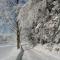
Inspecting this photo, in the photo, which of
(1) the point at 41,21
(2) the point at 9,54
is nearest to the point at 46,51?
(1) the point at 41,21

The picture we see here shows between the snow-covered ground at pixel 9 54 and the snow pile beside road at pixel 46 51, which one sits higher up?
the snow pile beside road at pixel 46 51

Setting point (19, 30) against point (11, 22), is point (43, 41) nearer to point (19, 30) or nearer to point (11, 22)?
point (19, 30)

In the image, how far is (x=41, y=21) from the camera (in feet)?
38.6

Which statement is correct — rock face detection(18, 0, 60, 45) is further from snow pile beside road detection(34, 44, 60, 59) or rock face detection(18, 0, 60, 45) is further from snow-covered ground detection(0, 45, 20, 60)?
snow-covered ground detection(0, 45, 20, 60)

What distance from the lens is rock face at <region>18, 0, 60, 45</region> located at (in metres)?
11.0

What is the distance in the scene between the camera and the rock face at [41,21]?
10997 millimetres

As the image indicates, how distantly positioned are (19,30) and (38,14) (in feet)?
11.5

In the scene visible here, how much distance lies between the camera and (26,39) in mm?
13945

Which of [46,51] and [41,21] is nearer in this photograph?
[46,51]

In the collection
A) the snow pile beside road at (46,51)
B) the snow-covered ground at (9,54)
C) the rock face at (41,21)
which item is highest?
the rock face at (41,21)

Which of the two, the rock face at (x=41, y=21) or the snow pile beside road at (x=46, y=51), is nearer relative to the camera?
the snow pile beside road at (x=46, y=51)

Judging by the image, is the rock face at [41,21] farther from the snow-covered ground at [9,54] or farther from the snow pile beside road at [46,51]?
the snow-covered ground at [9,54]

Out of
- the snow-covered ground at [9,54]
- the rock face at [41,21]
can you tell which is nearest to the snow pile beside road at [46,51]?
the rock face at [41,21]

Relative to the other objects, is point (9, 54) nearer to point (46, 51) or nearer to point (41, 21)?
point (46, 51)
